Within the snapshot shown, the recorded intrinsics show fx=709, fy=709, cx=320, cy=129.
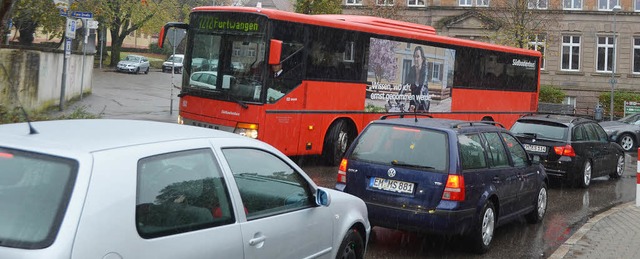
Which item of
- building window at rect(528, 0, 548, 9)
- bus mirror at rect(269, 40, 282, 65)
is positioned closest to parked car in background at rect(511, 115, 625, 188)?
bus mirror at rect(269, 40, 282, 65)

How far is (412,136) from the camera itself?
26.7 feet

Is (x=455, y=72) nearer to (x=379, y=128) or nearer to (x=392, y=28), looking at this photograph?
(x=392, y=28)

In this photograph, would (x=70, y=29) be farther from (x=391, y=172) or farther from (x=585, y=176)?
(x=391, y=172)

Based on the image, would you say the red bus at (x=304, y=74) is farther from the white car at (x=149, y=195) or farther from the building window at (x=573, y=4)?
the building window at (x=573, y=4)

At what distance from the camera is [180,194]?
4125 millimetres

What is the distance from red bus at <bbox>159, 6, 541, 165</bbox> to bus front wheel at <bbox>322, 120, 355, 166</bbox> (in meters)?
0.02

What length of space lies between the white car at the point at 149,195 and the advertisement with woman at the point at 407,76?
447 inches

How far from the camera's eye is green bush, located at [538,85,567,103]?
4750cm

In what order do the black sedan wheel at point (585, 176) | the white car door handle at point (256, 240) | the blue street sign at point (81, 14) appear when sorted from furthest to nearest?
the blue street sign at point (81, 14) → the black sedan wheel at point (585, 176) → the white car door handle at point (256, 240)

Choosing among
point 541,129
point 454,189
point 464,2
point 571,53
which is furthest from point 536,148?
point 464,2

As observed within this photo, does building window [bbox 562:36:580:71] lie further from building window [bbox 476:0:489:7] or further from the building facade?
building window [bbox 476:0:489:7]

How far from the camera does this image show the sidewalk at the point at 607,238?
8016 millimetres

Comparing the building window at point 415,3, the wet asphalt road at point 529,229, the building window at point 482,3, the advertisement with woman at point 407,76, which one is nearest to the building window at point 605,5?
the building window at point 482,3

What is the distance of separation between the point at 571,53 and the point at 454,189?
44.6m
